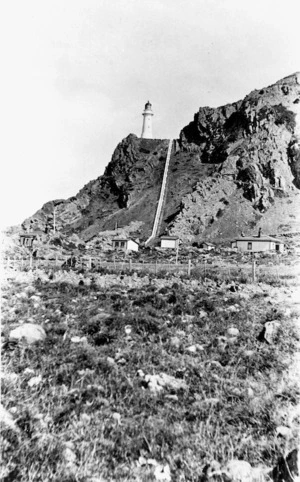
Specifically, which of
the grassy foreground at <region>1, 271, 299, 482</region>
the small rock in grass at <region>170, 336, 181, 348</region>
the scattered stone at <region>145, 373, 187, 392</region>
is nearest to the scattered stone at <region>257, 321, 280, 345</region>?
the grassy foreground at <region>1, 271, 299, 482</region>

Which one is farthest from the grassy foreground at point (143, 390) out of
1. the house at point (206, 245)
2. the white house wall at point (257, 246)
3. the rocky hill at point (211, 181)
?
the rocky hill at point (211, 181)

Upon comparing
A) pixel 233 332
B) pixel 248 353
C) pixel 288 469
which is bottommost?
pixel 288 469

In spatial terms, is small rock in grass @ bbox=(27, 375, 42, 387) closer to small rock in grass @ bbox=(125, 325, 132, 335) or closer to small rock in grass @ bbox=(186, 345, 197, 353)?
small rock in grass @ bbox=(125, 325, 132, 335)

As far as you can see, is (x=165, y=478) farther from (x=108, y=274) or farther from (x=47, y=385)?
(x=108, y=274)

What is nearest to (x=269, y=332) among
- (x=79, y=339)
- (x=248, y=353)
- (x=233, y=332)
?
(x=233, y=332)

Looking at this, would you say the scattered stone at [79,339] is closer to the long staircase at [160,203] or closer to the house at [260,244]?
the house at [260,244]

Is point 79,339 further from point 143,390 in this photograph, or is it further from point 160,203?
point 160,203

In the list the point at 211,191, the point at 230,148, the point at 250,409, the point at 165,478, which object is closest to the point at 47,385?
the point at 165,478
